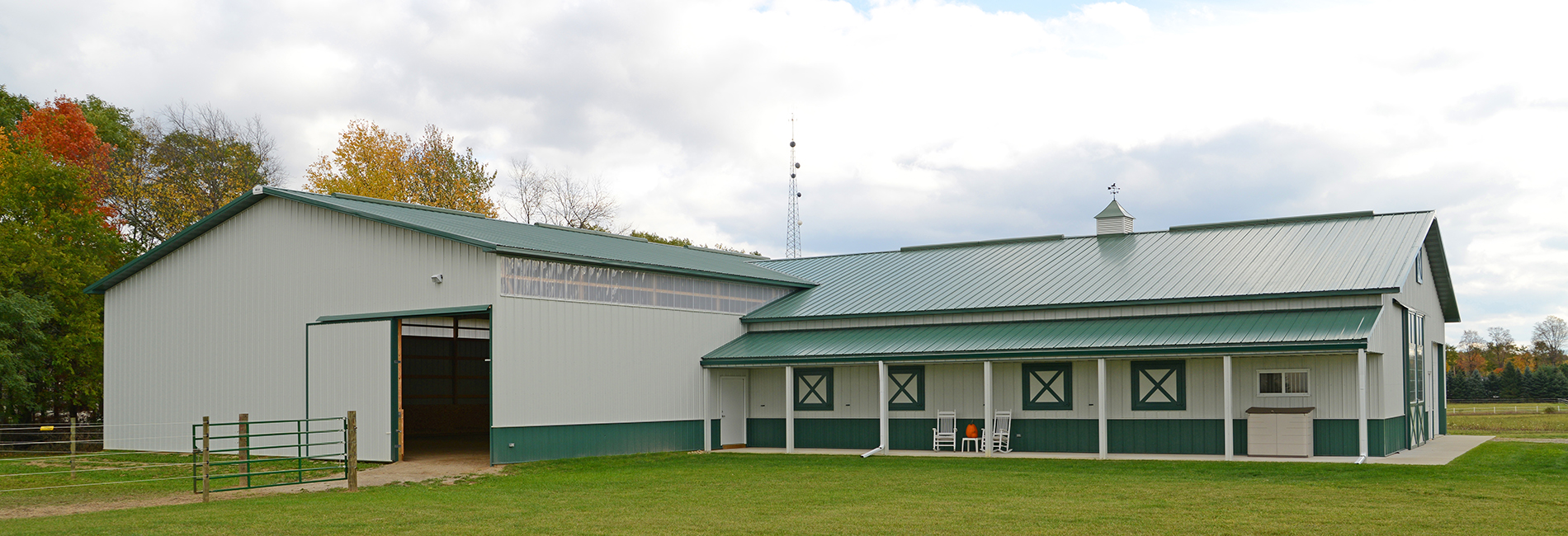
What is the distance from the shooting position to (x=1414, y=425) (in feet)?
77.0

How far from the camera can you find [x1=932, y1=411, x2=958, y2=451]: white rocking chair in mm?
23219

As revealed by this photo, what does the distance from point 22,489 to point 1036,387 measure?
16.9 metres

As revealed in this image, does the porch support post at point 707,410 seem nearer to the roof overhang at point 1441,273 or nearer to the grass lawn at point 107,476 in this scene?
the grass lawn at point 107,476

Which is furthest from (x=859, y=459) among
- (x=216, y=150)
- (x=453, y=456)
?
(x=216, y=150)

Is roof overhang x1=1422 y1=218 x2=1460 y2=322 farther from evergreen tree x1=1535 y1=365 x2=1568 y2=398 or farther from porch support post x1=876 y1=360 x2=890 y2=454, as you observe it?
evergreen tree x1=1535 y1=365 x2=1568 y2=398

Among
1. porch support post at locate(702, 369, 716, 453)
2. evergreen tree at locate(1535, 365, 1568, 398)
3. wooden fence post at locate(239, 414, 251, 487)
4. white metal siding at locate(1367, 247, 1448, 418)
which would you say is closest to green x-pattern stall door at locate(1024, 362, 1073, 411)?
white metal siding at locate(1367, 247, 1448, 418)

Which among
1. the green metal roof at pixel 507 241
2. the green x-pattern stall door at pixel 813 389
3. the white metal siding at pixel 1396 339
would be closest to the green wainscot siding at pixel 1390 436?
the white metal siding at pixel 1396 339

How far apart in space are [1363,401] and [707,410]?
12517mm

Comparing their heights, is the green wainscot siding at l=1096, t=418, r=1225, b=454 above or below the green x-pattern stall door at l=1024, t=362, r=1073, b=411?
below

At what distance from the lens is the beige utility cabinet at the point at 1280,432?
2006 centimetres

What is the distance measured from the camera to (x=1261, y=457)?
798 inches

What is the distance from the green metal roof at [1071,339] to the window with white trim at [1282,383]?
35.9 inches

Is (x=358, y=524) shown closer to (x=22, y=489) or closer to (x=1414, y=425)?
(x=22, y=489)

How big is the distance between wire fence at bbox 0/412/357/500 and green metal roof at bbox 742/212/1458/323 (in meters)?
9.92
